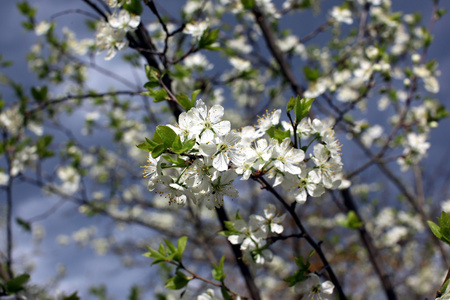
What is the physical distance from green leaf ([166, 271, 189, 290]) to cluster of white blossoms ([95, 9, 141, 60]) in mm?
1231

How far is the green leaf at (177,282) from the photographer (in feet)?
4.72

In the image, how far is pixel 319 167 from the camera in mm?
1378

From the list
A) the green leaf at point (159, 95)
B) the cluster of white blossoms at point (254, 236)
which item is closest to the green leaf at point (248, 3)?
the green leaf at point (159, 95)

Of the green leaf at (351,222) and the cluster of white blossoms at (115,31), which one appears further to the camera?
the green leaf at (351,222)

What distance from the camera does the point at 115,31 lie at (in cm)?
179

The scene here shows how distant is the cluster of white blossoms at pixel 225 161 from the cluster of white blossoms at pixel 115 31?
2.35 ft

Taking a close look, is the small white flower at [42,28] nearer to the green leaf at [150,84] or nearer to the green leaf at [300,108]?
the green leaf at [150,84]

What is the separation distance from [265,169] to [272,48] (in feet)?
7.33

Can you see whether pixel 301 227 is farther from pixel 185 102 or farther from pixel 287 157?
pixel 185 102

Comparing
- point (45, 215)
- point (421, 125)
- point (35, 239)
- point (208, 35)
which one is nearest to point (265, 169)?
point (208, 35)

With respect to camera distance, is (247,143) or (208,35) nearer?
(247,143)

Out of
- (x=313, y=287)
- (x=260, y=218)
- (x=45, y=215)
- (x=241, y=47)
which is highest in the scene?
(x=241, y=47)

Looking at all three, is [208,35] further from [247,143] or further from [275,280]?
[275,280]

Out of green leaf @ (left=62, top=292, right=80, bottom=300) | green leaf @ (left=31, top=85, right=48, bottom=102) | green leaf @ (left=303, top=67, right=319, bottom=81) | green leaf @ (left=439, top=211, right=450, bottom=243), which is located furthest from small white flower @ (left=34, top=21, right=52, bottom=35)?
green leaf @ (left=439, top=211, right=450, bottom=243)
